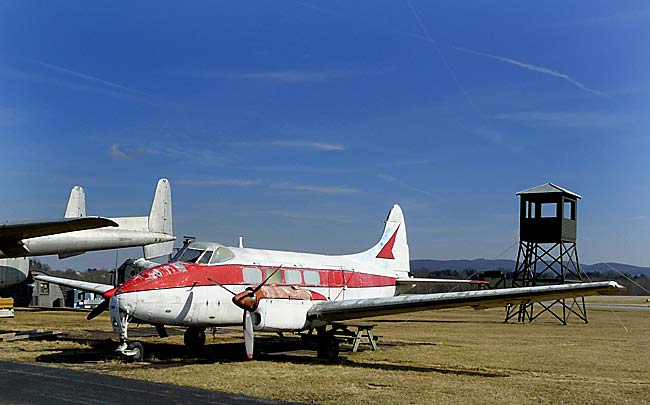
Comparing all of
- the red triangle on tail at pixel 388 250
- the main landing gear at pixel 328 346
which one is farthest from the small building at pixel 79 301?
the main landing gear at pixel 328 346

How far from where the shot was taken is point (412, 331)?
28.1 m

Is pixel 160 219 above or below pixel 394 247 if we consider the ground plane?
above

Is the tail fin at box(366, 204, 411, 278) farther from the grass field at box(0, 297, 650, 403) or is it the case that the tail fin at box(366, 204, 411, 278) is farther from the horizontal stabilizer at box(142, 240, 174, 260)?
the horizontal stabilizer at box(142, 240, 174, 260)

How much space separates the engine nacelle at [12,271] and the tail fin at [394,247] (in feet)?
88.6

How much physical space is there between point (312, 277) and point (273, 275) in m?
→ 1.99

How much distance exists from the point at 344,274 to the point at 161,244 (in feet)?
81.7

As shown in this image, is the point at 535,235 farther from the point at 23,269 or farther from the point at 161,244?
the point at 23,269

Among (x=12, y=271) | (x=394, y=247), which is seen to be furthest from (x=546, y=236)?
(x=12, y=271)

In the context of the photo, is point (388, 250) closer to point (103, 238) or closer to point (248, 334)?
point (248, 334)

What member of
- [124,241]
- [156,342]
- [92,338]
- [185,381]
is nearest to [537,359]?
[185,381]

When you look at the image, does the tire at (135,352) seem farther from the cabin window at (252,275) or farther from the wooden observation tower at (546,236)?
the wooden observation tower at (546,236)

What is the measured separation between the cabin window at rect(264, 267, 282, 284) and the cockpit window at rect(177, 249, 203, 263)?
6.81 feet

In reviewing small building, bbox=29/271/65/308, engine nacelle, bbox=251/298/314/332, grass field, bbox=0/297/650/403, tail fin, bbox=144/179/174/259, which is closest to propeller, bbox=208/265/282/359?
engine nacelle, bbox=251/298/314/332

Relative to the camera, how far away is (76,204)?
40969 millimetres
